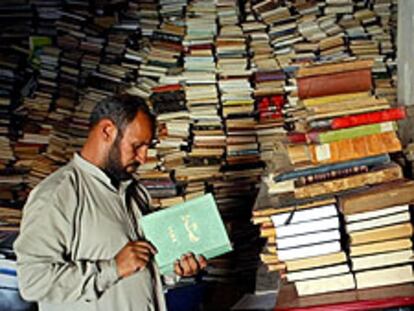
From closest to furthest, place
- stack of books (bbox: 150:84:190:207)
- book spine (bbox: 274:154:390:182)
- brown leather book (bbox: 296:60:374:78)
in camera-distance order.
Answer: book spine (bbox: 274:154:390:182) → brown leather book (bbox: 296:60:374:78) → stack of books (bbox: 150:84:190:207)

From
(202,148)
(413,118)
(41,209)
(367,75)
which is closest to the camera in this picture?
(41,209)

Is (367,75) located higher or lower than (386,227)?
higher

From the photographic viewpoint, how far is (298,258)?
2514mm

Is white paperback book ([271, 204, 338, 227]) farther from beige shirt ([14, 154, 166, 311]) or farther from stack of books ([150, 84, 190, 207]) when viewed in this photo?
stack of books ([150, 84, 190, 207])

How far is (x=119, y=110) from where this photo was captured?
8.02ft

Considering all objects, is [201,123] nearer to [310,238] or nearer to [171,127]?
[171,127]

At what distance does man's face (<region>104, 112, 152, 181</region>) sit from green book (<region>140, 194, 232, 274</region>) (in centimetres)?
18

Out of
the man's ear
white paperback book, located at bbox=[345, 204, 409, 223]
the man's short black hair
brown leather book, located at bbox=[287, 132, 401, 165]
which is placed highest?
the man's short black hair

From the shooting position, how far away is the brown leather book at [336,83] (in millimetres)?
2658

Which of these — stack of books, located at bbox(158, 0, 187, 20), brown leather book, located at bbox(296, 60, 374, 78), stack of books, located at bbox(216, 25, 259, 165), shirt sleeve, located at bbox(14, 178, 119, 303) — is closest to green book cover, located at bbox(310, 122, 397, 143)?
brown leather book, located at bbox(296, 60, 374, 78)

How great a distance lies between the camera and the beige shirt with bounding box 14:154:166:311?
7.36 ft

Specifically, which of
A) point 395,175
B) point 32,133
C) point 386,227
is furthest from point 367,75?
point 32,133

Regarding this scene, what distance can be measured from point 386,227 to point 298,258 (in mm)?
311

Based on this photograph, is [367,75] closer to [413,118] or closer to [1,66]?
[413,118]
